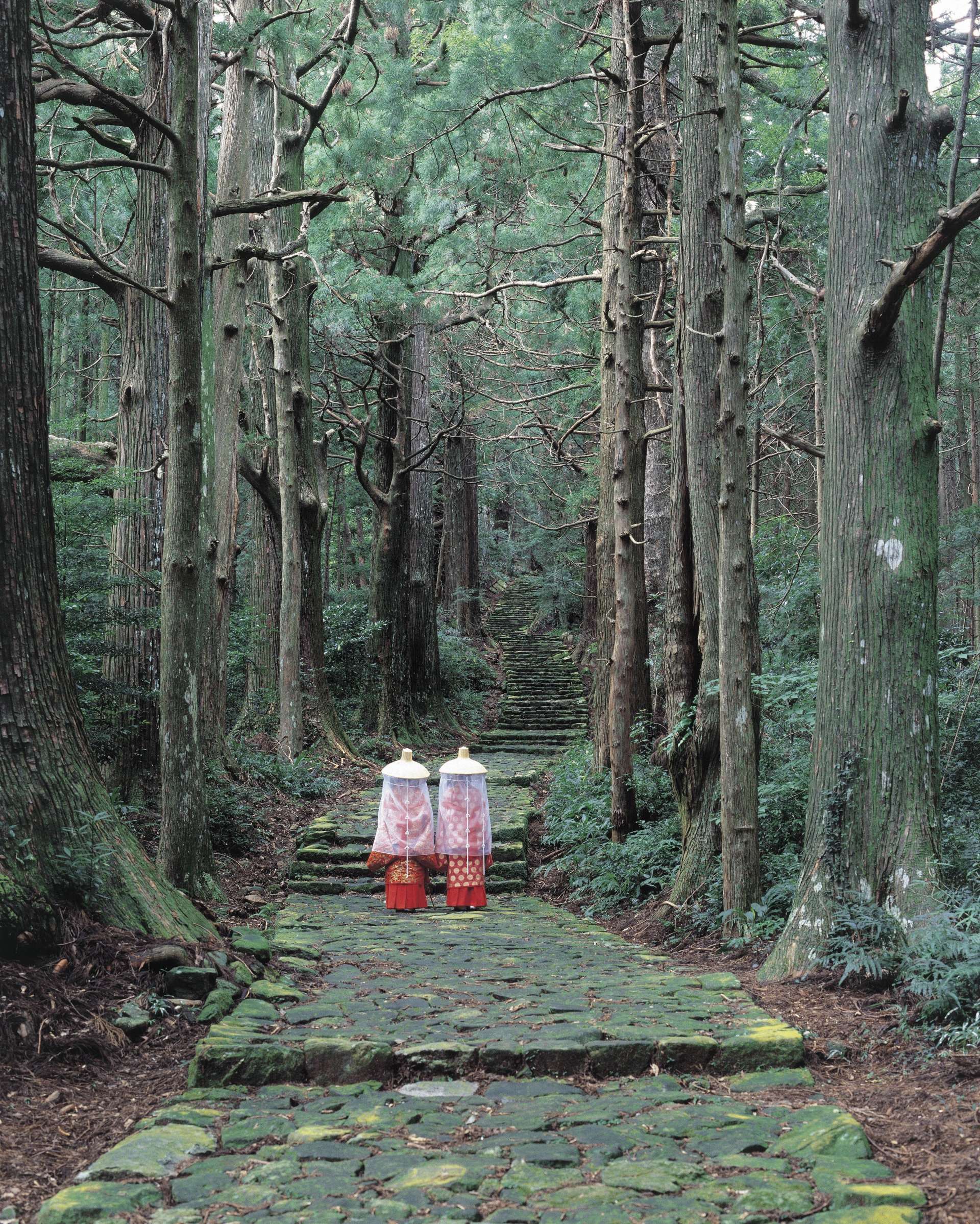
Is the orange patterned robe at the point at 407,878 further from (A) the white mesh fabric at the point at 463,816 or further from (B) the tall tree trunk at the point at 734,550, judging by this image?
(B) the tall tree trunk at the point at 734,550

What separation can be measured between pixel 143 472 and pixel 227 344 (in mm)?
2421

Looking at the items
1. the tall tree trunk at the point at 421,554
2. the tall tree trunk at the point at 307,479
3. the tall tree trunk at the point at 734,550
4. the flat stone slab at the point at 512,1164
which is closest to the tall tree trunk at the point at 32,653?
the flat stone slab at the point at 512,1164

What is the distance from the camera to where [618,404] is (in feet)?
33.3

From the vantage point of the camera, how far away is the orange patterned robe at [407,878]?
8.62 metres

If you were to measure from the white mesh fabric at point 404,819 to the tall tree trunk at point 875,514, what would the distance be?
3041mm

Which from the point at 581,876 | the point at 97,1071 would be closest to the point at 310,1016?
the point at 97,1071

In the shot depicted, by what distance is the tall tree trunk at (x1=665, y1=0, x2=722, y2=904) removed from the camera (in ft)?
26.6

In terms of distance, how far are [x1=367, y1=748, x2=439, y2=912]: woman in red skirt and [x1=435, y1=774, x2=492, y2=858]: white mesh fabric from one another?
0.12 metres

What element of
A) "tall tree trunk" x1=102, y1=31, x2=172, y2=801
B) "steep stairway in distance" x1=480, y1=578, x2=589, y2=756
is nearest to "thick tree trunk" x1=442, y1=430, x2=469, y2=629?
"steep stairway in distance" x1=480, y1=578, x2=589, y2=756

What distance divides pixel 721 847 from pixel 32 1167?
529 cm

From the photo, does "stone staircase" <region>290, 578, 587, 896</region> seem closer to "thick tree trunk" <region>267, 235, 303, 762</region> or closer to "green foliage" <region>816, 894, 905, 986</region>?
"thick tree trunk" <region>267, 235, 303, 762</region>

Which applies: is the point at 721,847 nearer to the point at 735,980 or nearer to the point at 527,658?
the point at 735,980

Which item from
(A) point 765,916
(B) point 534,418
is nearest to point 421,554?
(B) point 534,418

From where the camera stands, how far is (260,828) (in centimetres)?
1087
